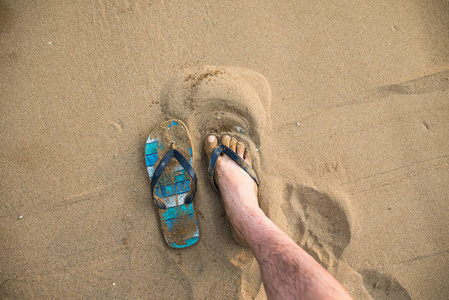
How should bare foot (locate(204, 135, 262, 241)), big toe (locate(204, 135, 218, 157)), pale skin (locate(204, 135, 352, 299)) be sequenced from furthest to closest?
big toe (locate(204, 135, 218, 157)) < bare foot (locate(204, 135, 262, 241)) < pale skin (locate(204, 135, 352, 299))

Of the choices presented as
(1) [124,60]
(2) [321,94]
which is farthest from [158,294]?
(2) [321,94]

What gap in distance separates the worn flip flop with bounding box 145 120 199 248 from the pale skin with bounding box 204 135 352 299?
219 millimetres

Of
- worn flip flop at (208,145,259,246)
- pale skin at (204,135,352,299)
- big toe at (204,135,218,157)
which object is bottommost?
pale skin at (204,135,352,299)

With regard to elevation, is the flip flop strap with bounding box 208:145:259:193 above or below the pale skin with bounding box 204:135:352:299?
above

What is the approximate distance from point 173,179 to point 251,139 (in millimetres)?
744

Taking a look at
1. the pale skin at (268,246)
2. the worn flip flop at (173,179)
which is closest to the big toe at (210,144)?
the pale skin at (268,246)

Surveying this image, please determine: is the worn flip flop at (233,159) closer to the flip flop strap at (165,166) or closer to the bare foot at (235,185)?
the bare foot at (235,185)

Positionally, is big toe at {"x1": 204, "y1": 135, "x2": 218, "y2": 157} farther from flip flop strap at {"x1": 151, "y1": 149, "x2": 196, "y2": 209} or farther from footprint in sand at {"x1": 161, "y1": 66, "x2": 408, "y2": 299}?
flip flop strap at {"x1": 151, "y1": 149, "x2": 196, "y2": 209}

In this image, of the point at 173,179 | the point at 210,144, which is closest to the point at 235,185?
the point at 210,144

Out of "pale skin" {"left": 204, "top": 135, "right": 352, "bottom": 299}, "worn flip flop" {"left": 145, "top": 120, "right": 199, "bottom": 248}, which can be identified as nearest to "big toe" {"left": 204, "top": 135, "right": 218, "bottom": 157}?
"pale skin" {"left": 204, "top": 135, "right": 352, "bottom": 299}

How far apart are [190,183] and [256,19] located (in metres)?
1.51

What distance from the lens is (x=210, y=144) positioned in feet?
6.73

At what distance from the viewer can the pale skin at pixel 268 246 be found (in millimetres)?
1169

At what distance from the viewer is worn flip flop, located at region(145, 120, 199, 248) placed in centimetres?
196
